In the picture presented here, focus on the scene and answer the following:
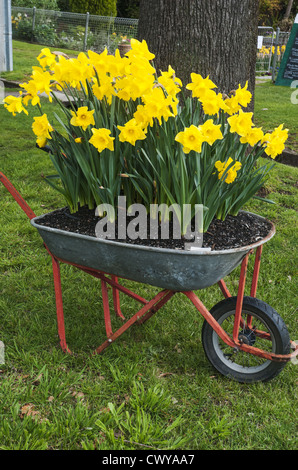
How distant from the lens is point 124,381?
80.3 inches

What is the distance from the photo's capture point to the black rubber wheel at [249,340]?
1.91 m

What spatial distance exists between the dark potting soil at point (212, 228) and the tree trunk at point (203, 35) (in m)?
1.62

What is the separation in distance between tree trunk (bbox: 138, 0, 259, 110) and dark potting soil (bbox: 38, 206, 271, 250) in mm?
1620

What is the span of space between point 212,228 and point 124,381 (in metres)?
0.78

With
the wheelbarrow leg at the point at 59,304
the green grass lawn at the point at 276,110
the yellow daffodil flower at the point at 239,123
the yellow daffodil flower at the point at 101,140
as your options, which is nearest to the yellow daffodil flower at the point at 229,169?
the yellow daffodil flower at the point at 239,123

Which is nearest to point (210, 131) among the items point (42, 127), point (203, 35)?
point (42, 127)

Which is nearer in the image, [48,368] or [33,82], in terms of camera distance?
[33,82]

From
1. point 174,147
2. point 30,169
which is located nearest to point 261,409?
point 174,147

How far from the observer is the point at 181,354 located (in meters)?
2.24

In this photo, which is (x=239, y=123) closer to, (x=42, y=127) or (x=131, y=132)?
(x=131, y=132)

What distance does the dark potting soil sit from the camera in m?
1.90
